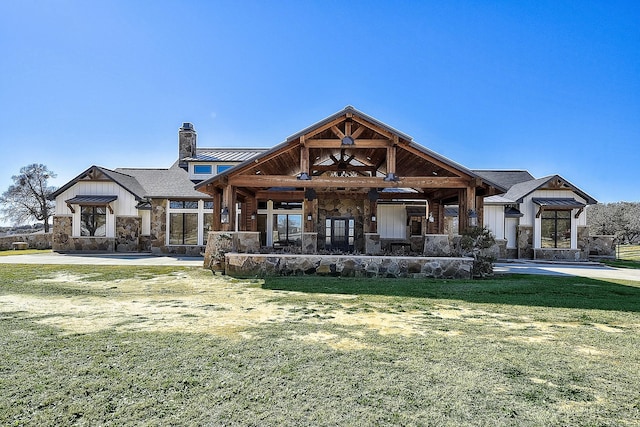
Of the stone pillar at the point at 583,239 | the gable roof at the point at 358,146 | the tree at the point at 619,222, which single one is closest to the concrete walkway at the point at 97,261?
the gable roof at the point at 358,146

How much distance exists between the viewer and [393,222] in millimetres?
19328

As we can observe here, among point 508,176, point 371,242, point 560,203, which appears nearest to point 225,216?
point 371,242

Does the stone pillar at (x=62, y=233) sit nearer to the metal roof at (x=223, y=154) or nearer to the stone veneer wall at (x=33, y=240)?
the stone veneer wall at (x=33, y=240)

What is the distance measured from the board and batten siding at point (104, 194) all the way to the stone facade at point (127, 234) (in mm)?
247

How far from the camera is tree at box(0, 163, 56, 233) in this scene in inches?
1282

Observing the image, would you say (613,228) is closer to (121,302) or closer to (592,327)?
(592,327)

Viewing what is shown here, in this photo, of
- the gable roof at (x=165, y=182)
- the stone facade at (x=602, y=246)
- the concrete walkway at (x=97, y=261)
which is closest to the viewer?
the concrete walkway at (x=97, y=261)

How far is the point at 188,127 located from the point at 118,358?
21252mm

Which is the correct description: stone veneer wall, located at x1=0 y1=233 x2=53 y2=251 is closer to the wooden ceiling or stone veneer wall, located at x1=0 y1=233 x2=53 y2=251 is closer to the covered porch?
the covered porch

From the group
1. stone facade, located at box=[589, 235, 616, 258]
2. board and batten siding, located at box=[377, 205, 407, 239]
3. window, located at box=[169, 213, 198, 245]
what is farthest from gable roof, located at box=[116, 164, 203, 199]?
stone facade, located at box=[589, 235, 616, 258]

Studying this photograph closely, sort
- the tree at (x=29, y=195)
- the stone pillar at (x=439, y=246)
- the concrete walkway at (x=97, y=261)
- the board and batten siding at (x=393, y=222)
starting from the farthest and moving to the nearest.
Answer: the tree at (x=29, y=195) < the board and batten siding at (x=393, y=222) < the concrete walkway at (x=97, y=261) < the stone pillar at (x=439, y=246)

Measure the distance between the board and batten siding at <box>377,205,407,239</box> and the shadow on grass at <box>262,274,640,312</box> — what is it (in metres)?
8.60

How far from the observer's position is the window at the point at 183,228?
760 inches

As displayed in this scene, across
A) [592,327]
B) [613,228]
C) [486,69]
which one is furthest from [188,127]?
[613,228]
